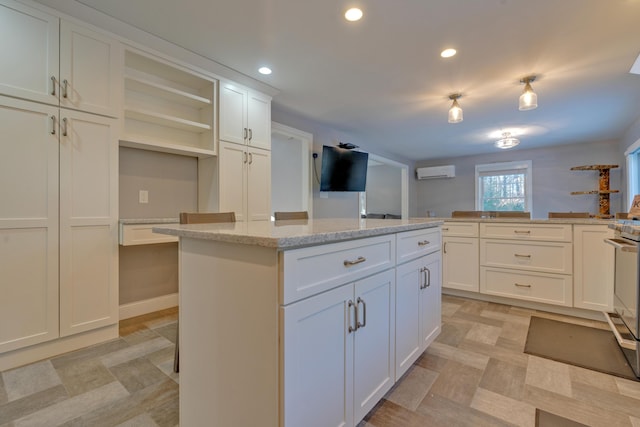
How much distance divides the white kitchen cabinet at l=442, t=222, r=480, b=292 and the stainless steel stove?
3.55ft

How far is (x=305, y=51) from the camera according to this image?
2557mm

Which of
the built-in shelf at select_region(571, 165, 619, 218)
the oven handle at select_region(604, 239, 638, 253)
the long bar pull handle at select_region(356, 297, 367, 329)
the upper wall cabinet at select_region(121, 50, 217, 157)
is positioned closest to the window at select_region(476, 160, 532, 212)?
the built-in shelf at select_region(571, 165, 619, 218)

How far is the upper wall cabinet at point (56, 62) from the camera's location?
183 centimetres

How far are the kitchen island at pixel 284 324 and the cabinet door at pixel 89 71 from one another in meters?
1.63

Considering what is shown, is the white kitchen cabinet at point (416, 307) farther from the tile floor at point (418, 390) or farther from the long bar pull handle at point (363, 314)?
the long bar pull handle at point (363, 314)

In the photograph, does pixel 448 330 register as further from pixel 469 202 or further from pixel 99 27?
pixel 469 202

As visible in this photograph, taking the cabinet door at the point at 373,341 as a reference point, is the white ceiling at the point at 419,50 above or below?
above

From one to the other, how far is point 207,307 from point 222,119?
232cm

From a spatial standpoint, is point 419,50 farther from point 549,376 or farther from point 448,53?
point 549,376

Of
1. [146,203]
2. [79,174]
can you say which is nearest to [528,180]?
[146,203]

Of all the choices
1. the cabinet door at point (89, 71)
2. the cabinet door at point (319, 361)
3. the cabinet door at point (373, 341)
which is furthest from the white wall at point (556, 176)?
the cabinet door at point (89, 71)

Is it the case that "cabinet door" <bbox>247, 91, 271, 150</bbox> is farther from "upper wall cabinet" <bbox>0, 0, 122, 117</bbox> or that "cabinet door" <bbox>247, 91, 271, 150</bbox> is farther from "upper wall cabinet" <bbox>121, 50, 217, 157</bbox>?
"upper wall cabinet" <bbox>0, 0, 122, 117</bbox>

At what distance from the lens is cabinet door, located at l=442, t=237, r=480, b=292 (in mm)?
3141

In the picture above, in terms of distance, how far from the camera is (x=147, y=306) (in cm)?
283
